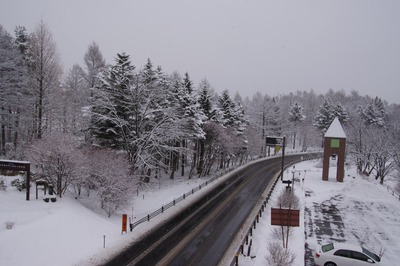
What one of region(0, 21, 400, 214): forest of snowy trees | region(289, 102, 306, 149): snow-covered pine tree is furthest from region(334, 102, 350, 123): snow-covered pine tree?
region(0, 21, 400, 214): forest of snowy trees

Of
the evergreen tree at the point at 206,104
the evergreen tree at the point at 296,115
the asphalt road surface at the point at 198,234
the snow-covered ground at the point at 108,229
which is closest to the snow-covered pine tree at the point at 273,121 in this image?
the evergreen tree at the point at 296,115

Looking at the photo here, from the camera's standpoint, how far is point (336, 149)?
147ft

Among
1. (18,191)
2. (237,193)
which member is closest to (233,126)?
(237,193)

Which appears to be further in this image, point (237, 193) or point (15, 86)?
point (237, 193)

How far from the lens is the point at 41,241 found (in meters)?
15.4

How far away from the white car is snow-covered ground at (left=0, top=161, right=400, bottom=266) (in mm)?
1292

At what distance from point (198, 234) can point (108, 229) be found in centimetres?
606

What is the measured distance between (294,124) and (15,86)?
77691mm

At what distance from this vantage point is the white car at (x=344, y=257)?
16298 mm

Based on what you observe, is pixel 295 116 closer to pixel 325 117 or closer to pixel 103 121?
pixel 325 117

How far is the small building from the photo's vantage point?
44.4 meters

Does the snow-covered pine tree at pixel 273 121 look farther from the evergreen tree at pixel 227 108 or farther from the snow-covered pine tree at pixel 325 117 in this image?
the evergreen tree at pixel 227 108

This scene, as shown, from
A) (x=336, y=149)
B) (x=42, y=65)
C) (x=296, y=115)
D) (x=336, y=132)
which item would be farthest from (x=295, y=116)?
(x=42, y=65)

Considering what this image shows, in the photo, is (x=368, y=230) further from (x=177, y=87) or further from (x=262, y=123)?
(x=262, y=123)
